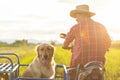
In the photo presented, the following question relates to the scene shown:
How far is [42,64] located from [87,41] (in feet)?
3.29

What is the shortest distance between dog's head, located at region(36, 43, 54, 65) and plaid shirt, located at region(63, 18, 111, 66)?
33cm

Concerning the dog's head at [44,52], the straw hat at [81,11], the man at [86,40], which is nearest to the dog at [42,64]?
the dog's head at [44,52]

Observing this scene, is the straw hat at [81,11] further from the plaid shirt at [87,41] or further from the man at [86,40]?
the plaid shirt at [87,41]

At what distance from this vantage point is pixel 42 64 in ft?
28.5

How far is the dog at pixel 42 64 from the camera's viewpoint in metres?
8.48

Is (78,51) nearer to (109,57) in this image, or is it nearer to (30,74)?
(30,74)

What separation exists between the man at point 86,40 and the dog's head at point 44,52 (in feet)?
1.02

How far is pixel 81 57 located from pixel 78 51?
13cm

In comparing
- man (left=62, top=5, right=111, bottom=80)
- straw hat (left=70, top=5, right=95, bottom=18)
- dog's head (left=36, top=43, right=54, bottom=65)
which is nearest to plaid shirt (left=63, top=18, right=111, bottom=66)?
man (left=62, top=5, right=111, bottom=80)

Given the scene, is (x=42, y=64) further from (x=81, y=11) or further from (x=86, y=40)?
(x=81, y=11)

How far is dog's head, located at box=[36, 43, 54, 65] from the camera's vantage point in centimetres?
857

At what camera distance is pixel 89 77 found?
7.74 m

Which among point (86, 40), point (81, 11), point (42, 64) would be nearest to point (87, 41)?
point (86, 40)

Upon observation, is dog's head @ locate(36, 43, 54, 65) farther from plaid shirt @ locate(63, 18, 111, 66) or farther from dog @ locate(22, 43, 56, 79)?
plaid shirt @ locate(63, 18, 111, 66)
